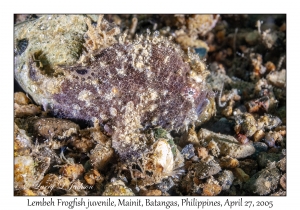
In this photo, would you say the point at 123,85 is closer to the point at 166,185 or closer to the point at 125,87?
the point at 125,87

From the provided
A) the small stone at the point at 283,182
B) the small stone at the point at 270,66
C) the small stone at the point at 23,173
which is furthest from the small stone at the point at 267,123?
the small stone at the point at 23,173

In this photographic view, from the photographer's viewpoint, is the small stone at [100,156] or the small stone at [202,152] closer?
the small stone at [100,156]

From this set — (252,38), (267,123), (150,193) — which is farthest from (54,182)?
(252,38)

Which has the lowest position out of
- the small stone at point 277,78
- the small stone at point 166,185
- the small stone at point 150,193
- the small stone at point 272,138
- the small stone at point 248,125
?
the small stone at point 150,193

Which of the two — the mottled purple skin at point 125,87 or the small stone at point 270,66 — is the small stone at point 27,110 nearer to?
the mottled purple skin at point 125,87

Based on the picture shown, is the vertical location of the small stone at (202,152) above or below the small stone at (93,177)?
above

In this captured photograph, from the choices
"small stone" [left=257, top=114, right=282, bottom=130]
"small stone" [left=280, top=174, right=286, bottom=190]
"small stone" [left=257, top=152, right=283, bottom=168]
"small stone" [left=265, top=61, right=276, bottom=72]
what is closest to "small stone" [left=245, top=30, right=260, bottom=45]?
"small stone" [left=265, top=61, right=276, bottom=72]

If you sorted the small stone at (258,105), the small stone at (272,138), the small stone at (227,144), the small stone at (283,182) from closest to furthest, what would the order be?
1. the small stone at (283,182)
2. the small stone at (227,144)
3. the small stone at (272,138)
4. the small stone at (258,105)

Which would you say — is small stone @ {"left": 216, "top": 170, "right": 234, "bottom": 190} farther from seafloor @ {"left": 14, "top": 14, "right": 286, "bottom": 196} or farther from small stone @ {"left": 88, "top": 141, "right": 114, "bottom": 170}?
small stone @ {"left": 88, "top": 141, "right": 114, "bottom": 170}
